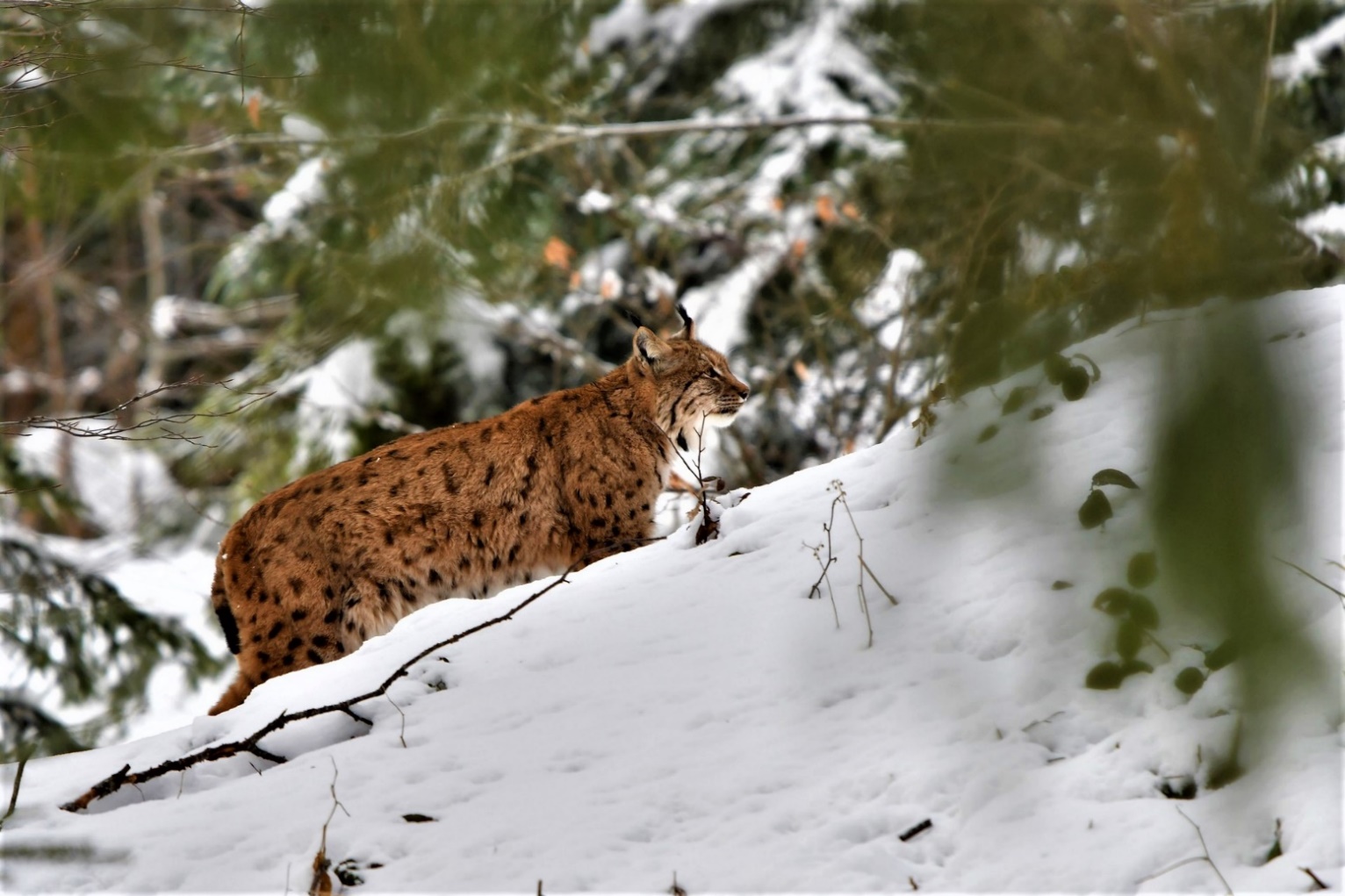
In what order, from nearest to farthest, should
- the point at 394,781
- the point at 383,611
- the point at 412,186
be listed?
the point at 412,186 → the point at 394,781 → the point at 383,611

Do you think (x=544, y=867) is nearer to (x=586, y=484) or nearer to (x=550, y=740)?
(x=550, y=740)

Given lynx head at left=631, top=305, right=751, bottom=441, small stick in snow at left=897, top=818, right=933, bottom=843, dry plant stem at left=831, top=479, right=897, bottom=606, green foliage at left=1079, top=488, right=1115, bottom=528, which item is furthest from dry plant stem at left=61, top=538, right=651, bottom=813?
green foliage at left=1079, top=488, right=1115, bottom=528

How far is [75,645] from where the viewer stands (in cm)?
936

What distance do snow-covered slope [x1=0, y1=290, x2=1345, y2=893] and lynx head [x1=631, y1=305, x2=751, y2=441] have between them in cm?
151

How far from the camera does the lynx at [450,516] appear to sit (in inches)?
205

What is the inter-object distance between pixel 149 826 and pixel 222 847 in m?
0.26

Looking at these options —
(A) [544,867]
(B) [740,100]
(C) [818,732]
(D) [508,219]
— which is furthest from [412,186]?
(B) [740,100]

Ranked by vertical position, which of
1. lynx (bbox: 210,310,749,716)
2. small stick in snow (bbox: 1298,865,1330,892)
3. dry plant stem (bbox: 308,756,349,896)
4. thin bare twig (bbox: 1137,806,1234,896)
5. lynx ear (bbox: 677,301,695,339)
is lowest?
small stick in snow (bbox: 1298,865,1330,892)

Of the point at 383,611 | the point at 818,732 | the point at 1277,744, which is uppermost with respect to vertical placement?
the point at 383,611

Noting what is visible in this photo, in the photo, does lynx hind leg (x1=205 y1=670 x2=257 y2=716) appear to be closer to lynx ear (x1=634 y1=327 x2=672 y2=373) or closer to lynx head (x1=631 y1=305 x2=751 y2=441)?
lynx head (x1=631 y1=305 x2=751 y2=441)

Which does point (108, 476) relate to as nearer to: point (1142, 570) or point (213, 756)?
point (213, 756)

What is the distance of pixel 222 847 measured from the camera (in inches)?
134

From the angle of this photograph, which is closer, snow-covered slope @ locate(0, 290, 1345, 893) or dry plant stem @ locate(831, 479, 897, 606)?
snow-covered slope @ locate(0, 290, 1345, 893)

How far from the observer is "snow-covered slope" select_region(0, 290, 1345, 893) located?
190 cm
